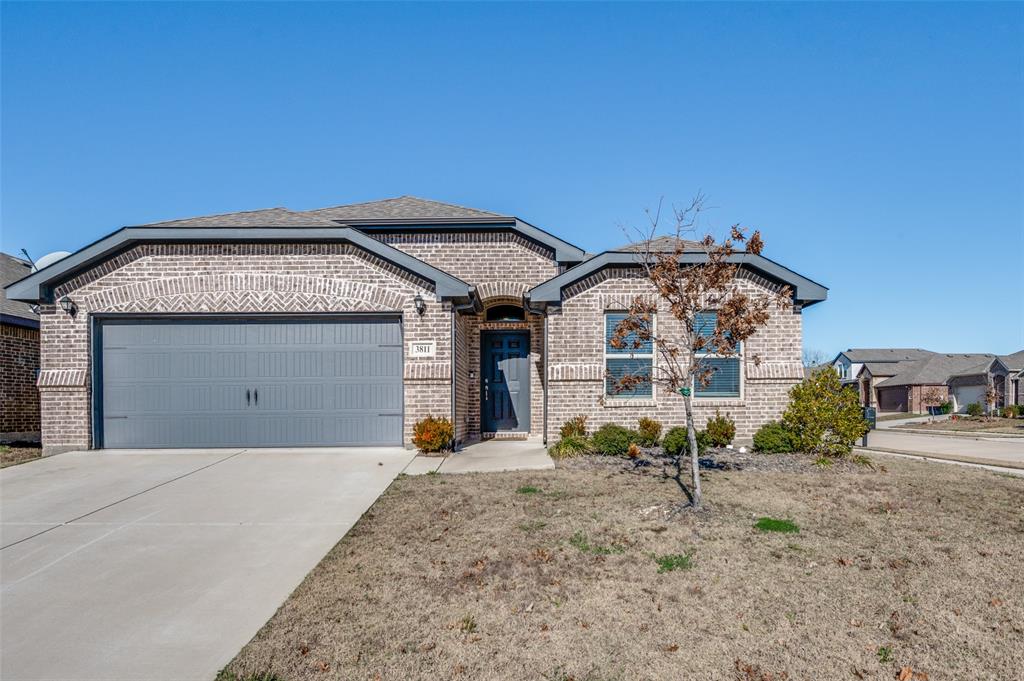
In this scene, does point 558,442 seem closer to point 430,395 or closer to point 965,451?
point 430,395

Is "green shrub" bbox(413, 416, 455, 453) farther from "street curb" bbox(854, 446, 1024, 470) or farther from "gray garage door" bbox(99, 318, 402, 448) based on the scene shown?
"street curb" bbox(854, 446, 1024, 470)

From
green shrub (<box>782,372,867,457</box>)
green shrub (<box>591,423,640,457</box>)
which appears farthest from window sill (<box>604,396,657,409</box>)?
green shrub (<box>782,372,867,457</box>)

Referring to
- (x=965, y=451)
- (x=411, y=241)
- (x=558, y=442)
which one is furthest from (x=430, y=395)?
(x=965, y=451)

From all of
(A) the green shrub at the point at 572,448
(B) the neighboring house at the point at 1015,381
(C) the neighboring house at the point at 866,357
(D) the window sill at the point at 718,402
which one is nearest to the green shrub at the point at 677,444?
(A) the green shrub at the point at 572,448

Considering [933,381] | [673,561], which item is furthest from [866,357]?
[673,561]

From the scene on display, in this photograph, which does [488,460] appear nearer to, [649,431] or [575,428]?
[575,428]

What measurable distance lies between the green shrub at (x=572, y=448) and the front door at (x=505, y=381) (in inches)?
125

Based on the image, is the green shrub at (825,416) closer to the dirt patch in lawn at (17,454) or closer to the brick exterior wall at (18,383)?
the dirt patch in lawn at (17,454)

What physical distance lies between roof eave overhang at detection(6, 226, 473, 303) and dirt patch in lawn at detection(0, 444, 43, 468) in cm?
288

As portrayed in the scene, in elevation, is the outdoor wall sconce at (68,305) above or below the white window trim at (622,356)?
above

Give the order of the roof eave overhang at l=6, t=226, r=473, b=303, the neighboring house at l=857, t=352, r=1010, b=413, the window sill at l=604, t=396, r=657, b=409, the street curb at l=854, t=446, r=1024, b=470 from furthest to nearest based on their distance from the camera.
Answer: the neighboring house at l=857, t=352, r=1010, b=413 → the window sill at l=604, t=396, r=657, b=409 → the roof eave overhang at l=6, t=226, r=473, b=303 → the street curb at l=854, t=446, r=1024, b=470

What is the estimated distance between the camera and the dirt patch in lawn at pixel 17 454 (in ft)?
33.5

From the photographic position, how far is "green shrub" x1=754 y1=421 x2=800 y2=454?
1018 centimetres

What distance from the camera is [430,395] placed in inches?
434
